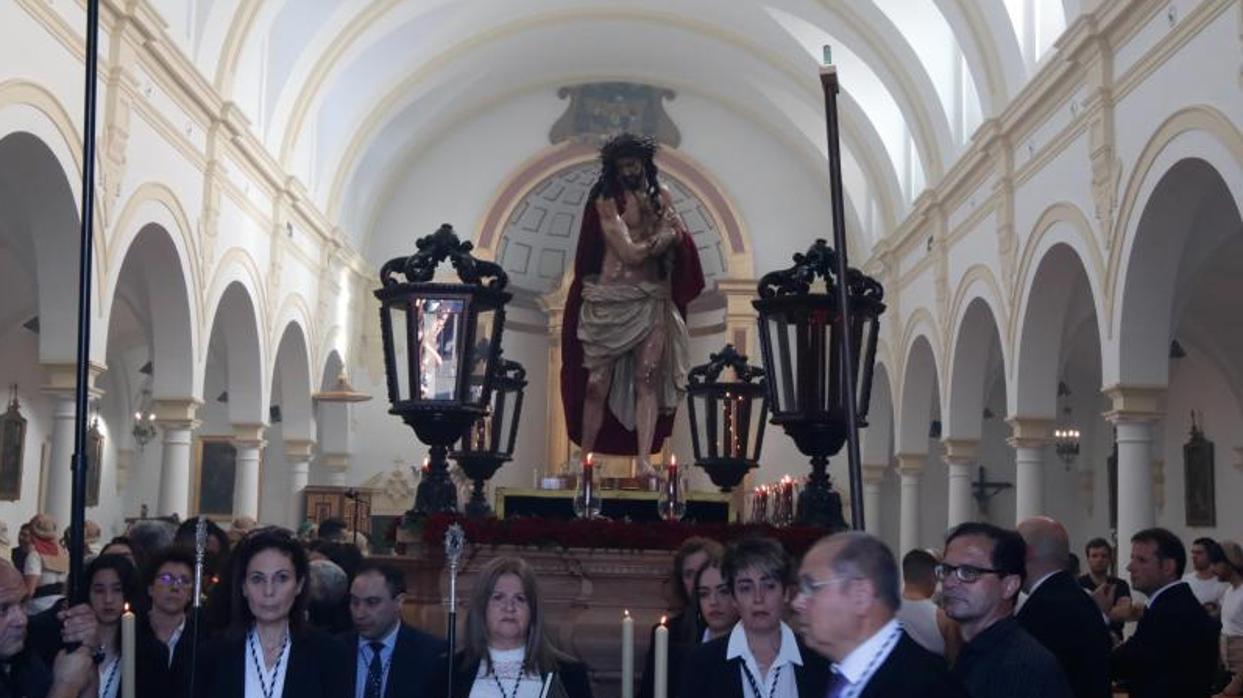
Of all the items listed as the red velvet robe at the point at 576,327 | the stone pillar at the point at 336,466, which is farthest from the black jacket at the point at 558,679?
the stone pillar at the point at 336,466

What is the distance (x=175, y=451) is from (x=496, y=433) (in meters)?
7.03

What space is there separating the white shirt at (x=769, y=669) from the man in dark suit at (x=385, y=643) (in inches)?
42.9

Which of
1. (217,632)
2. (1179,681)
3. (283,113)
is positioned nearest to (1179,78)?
(1179,681)

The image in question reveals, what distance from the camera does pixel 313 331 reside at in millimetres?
23312

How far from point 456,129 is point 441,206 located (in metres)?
1.42

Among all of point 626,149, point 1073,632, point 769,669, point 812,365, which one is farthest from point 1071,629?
point 626,149

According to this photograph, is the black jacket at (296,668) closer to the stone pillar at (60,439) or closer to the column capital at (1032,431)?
the stone pillar at (60,439)

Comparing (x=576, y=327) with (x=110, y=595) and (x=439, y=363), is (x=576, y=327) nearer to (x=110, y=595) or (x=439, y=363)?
(x=439, y=363)

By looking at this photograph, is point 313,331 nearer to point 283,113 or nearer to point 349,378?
point 349,378

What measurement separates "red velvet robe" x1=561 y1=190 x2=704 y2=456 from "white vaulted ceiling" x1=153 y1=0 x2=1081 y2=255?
747 cm

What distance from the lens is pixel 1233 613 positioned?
376 inches

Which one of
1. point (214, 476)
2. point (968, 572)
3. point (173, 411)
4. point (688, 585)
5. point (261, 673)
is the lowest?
point (261, 673)

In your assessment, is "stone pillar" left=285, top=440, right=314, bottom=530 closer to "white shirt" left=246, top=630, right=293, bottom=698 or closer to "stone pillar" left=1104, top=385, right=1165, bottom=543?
"stone pillar" left=1104, top=385, right=1165, bottom=543

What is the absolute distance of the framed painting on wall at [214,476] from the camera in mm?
25562
